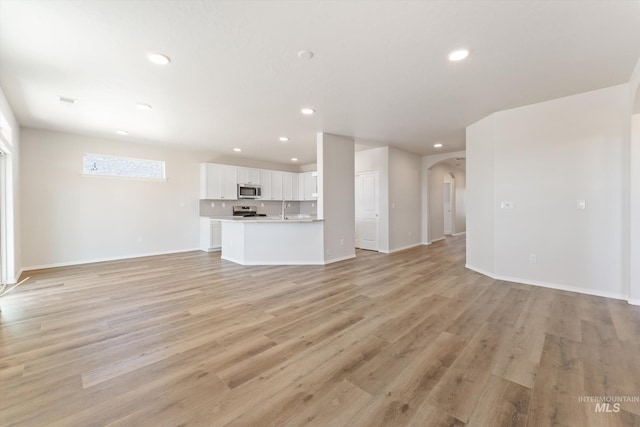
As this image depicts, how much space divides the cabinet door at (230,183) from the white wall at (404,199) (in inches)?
171

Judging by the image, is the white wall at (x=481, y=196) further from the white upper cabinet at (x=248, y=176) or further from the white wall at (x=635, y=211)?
the white upper cabinet at (x=248, y=176)

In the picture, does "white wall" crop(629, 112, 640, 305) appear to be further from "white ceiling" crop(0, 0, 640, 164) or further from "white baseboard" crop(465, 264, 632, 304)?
"white ceiling" crop(0, 0, 640, 164)

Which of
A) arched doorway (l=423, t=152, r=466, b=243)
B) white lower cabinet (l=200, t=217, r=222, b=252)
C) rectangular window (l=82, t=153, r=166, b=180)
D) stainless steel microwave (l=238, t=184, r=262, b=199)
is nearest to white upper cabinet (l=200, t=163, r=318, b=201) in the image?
stainless steel microwave (l=238, t=184, r=262, b=199)

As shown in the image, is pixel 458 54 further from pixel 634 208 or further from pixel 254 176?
pixel 254 176

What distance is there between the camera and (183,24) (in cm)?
208

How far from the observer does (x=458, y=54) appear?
2502 millimetres

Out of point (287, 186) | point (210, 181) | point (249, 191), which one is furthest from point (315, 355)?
point (287, 186)

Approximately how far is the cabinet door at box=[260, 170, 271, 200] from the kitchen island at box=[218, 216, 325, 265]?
115 inches

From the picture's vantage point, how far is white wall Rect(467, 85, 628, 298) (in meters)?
3.34

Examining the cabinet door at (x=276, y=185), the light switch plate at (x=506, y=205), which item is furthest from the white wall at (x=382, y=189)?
the cabinet door at (x=276, y=185)

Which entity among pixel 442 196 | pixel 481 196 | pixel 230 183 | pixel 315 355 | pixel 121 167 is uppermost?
pixel 121 167

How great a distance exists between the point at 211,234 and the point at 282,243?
8.49 ft

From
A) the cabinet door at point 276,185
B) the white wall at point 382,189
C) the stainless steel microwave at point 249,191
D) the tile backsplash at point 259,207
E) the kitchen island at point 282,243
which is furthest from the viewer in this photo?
the cabinet door at point 276,185

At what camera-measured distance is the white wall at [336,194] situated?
533 centimetres
